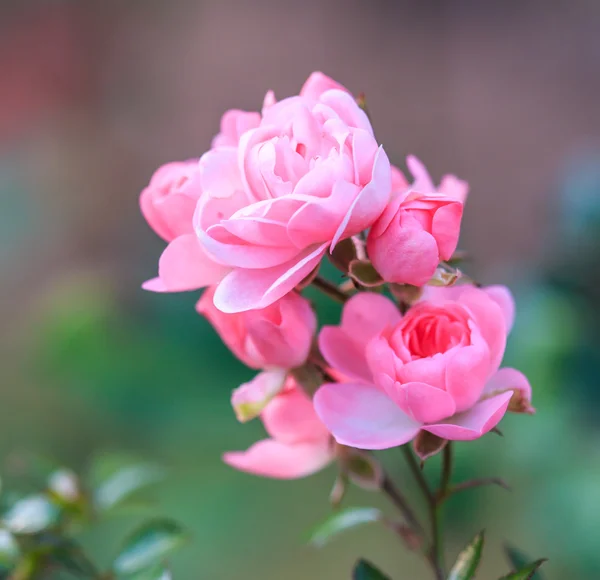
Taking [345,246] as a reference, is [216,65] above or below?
below

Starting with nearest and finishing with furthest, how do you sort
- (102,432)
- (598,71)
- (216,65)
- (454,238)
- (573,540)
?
(454,238)
(573,540)
(102,432)
(598,71)
(216,65)

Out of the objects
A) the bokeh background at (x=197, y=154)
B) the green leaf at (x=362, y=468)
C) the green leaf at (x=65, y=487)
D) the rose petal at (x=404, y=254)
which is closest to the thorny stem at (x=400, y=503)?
the green leaf at (x=362, y=468)

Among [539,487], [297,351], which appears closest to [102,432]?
[539,487]

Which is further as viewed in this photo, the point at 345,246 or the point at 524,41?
the point at 524,41

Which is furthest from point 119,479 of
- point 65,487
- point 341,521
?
point 341,521

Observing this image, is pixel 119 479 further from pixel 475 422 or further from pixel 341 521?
pixel 475 422

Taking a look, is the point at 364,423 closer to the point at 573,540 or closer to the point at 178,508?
the point at 573,540

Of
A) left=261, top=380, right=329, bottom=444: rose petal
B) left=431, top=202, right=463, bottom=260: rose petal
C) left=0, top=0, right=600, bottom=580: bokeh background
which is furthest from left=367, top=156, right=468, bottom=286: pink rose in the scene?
left=0, top=0, right=600, bottom=580: bokeh background
